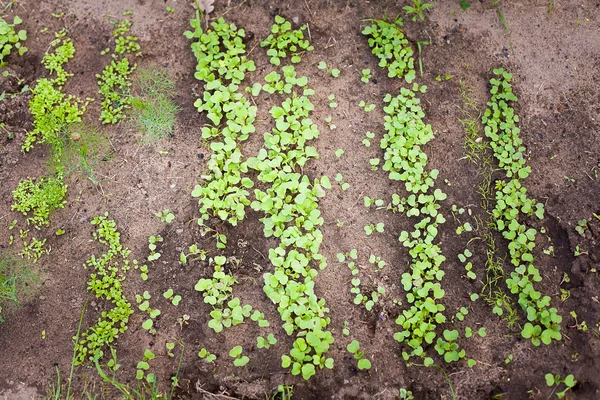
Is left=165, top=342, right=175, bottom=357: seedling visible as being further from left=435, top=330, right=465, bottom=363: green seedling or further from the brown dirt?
left=435, top=330, right=465, bottom=363: green seedling

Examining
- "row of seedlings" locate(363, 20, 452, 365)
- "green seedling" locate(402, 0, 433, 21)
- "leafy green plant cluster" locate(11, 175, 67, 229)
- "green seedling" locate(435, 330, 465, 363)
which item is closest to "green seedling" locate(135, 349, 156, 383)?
"leafy green plant cluster" locate(11, 175, 67, 229)

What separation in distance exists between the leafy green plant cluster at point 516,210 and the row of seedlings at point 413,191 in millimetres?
431

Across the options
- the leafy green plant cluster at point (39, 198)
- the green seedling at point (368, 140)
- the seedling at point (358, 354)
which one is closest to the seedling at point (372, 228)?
the green seedling at point (368, 140)

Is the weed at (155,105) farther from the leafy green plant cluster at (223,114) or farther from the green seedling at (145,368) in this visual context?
the green seedling at (145,368)

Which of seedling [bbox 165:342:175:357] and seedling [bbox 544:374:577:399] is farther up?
seedling [bbox 544:374:577:399]

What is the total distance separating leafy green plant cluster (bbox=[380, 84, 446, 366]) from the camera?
3.06 metres

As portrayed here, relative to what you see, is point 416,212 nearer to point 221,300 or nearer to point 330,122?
point 330,122

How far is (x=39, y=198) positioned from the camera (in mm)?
3314

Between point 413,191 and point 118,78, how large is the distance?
87.5 inches

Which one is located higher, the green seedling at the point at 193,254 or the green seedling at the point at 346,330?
the green seedling at the point at 193,254

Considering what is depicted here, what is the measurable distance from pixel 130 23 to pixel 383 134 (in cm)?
202

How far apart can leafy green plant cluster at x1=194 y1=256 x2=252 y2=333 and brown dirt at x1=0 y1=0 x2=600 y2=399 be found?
0.07 metres

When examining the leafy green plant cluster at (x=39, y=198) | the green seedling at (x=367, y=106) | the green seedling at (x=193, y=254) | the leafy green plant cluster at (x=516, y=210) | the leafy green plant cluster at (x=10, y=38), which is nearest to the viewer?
the leafy green plant cluster at (x=516, y=210)

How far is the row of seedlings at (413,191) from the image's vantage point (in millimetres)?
3064
